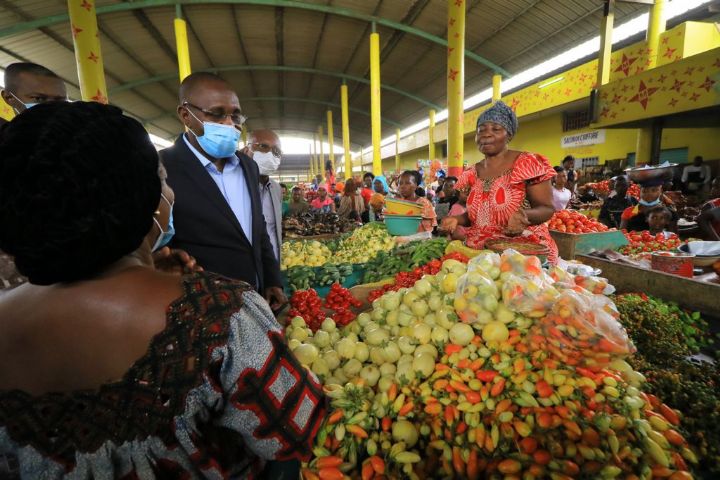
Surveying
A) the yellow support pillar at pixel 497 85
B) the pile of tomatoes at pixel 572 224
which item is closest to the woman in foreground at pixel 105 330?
the pile of tomatoes at pixel 572 224

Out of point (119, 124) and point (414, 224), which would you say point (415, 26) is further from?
point (119, 124)

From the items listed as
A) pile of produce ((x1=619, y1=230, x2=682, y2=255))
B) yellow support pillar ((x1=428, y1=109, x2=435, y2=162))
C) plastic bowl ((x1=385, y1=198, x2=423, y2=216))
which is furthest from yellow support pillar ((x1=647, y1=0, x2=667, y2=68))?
yellow support pillar ((x1=428, y1=109, x2=435, y2=162))

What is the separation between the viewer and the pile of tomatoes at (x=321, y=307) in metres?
1.98

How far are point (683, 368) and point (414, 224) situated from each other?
3167mm

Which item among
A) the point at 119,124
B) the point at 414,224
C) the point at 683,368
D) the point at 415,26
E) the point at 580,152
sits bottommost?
the point at 683,368

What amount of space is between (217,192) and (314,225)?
14.5 feet

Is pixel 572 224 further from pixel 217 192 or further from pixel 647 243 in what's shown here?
pixel 217 192

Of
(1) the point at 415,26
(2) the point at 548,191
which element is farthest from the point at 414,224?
(1) the point at 415,26

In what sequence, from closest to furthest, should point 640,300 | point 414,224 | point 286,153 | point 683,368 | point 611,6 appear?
point 683,368 → point 640,300 → point 414,224 → point 611,6 → point 286,153

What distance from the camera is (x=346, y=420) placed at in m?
1.12

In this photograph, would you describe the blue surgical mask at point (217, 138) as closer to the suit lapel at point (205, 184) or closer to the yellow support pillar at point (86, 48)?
the suit lapel at point (205, 184)

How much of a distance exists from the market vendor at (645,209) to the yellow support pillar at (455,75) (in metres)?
4.68

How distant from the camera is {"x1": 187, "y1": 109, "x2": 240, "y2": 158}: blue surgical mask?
205 centimetres

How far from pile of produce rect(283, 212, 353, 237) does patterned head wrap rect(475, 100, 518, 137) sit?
3.87m
